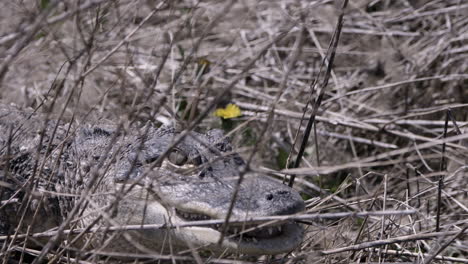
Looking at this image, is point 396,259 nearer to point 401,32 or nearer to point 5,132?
point 5,132

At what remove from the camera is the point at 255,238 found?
7.67 ft

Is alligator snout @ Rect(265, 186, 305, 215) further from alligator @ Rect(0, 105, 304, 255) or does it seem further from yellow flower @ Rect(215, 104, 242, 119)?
yellow flower @ Rect(215, 104, 242, 119)

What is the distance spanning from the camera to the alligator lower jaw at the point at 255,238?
2324 mm

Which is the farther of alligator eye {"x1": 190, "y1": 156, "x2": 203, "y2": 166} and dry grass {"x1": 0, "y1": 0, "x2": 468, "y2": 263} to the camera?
dry grass {"x1": 0, "y1": 0, "x2": 468, "y2": 263}

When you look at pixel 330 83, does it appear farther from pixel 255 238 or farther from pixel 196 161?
pixel 255 238

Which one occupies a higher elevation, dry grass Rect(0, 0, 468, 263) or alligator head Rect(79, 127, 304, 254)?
alligator head Rect(79, 127, 304, 254)

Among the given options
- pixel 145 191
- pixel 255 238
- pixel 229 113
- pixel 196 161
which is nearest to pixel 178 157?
pixel 196 161

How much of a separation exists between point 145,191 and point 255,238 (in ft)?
1.83

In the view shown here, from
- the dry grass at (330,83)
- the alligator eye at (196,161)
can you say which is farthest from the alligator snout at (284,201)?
the dry grass at (330,83)

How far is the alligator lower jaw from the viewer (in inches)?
91.5

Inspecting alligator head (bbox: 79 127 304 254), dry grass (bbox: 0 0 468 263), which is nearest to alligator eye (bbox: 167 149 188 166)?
alligator head (bbox: 79 127 304 254)

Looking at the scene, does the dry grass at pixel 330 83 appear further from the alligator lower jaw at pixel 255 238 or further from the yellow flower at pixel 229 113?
the alligator lower jaw at pixel 255 238

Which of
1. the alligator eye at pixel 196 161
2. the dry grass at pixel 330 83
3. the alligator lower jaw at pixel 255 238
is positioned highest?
the alligator eye at pixel 196 161

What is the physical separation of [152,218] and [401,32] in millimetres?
2857
